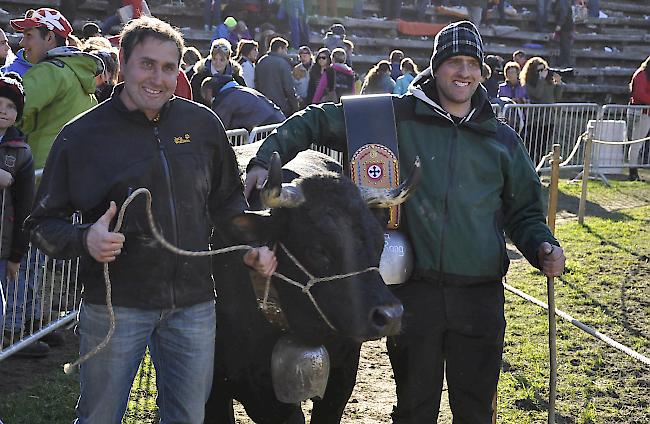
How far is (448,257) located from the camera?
4.47m

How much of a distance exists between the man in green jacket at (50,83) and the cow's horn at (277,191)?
322 centimetres

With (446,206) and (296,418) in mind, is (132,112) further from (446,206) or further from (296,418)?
(296,418)

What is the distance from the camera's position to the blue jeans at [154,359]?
355 centimetres

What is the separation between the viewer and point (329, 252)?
3.96 metres

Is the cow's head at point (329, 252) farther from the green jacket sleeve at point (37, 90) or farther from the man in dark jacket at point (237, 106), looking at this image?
the man in dark jacket at point (237, 106)

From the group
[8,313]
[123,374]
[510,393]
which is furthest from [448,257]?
[8,313]

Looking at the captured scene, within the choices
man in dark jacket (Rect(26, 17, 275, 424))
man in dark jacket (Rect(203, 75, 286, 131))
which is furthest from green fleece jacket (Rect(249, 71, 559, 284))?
man in dark jacket (Rect(203, 75, 286, 131))

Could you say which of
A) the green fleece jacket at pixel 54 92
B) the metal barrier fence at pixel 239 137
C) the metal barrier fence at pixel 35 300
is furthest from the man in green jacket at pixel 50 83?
the metal barrier fence at pixel 239 137

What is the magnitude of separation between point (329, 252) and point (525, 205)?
4.27 ft

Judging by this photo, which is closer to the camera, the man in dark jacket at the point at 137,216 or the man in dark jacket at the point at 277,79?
the man in dark jacket at the point at 137,216

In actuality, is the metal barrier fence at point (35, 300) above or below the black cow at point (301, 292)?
below

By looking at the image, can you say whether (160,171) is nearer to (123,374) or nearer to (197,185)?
(197,185)

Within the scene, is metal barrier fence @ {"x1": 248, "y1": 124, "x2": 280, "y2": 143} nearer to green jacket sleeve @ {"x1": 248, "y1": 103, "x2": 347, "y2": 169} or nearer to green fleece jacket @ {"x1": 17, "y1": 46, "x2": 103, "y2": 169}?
green fleece jacket @ {"x1": 17, "y1": 46, "x2": 103, "y2": 169}

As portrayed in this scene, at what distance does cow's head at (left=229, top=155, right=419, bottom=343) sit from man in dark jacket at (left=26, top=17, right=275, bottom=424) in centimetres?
33
